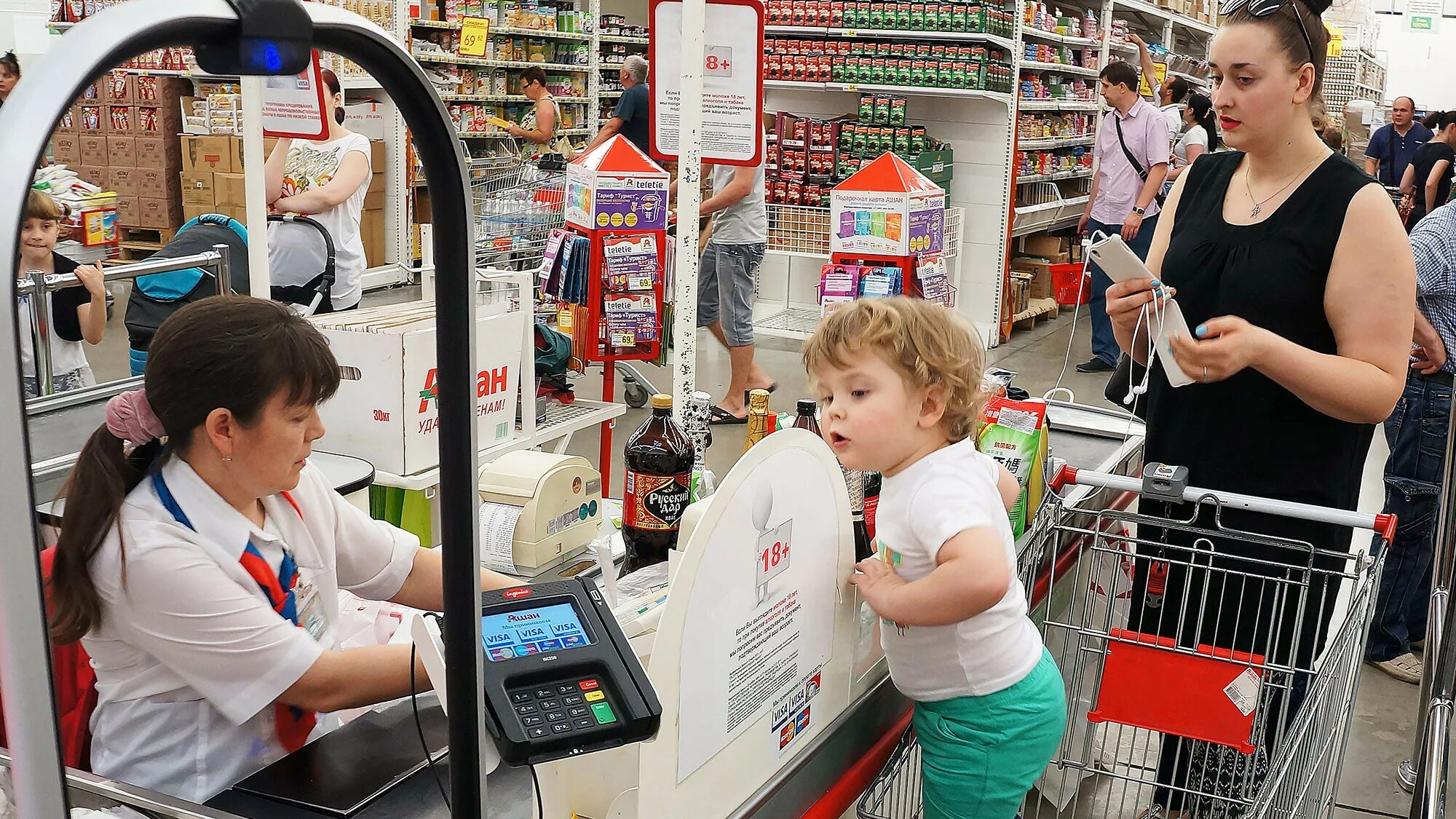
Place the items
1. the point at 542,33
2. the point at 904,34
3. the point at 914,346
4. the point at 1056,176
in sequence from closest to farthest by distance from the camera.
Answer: the point at 914,346, the point at 904,34, the point at 1056,176, the point at 542,33

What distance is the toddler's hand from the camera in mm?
1708

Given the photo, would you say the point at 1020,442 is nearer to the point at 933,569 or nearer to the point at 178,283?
the point at 933,569

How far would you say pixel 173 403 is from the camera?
1565 mm

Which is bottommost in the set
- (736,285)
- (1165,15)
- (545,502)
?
(545,502)

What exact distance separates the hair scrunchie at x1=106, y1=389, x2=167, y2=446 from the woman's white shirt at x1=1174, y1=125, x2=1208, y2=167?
25.5 ft

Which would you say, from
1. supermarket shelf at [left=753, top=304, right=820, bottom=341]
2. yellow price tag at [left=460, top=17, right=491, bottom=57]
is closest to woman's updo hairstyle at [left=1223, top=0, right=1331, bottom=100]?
Result: supermarket shelf at [left=753, top=304, right=820, bottom=341]

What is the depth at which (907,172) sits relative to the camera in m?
4.66

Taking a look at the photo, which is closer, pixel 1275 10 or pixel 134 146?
pixel 1275 10

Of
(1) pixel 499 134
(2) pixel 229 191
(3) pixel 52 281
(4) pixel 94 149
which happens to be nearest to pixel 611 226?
(3) pixel 52 281

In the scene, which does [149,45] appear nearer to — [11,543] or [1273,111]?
[11,543]

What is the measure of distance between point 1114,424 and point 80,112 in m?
9.49

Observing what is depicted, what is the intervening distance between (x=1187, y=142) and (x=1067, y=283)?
1226mm

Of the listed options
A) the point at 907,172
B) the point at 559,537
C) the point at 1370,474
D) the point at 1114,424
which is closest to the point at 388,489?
the point at 559,537

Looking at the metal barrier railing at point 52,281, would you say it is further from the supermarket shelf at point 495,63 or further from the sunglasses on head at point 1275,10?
the supermarket shelf at point 495,63
